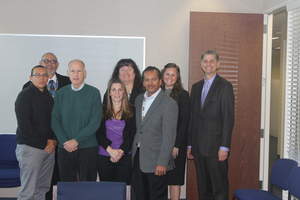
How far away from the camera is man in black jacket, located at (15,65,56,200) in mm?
3244

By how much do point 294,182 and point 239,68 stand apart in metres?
1.70

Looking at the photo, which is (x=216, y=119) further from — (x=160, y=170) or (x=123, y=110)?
(x=123, y=110)

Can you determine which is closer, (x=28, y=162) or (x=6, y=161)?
(x=28, y=162)

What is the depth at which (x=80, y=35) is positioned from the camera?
4430mm

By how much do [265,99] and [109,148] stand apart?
2.25 meters

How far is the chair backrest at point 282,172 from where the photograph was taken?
132 inches

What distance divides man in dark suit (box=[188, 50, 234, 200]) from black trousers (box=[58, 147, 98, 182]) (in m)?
0.92

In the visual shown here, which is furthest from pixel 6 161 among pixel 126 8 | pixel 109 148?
pixel 126 8

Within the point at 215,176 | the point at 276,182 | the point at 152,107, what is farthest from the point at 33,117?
the point at 276,182

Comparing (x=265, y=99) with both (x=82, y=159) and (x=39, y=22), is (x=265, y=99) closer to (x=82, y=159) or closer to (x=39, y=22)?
(x=82, y=159)

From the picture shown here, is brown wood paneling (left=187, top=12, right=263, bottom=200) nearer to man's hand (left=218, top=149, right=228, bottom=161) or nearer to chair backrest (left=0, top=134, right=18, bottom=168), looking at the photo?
man's hand (left=218, top=149, right=228, bottom=161)

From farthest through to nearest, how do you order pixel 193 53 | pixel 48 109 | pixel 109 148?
pixel 193 53
pixel 48 109
pixel 109 148

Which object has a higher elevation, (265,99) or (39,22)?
(39,22)

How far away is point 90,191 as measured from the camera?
1.98m
